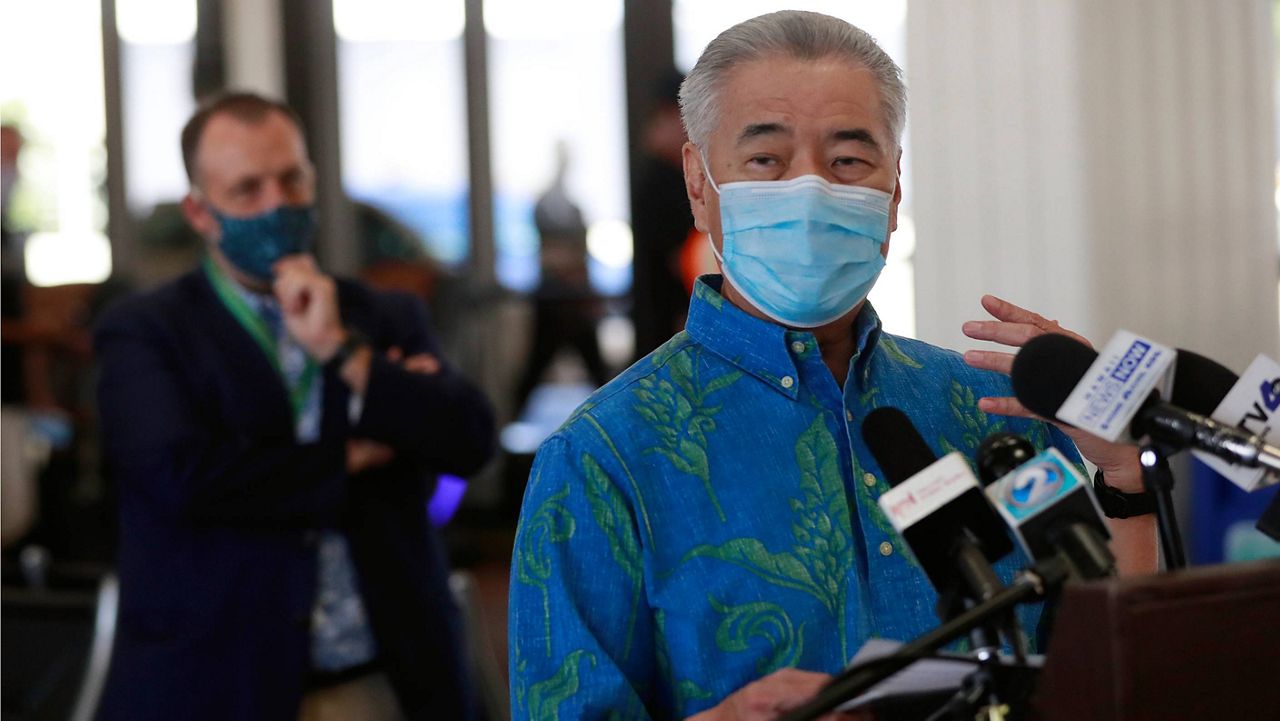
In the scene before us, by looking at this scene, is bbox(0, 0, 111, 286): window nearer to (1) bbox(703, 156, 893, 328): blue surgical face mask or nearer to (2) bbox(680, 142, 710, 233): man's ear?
(2) bbox(680, 142, 710, 233): man's ear

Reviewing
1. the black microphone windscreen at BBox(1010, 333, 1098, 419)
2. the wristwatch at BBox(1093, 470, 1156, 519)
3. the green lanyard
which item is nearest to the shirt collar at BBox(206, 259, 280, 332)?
the green lanyard

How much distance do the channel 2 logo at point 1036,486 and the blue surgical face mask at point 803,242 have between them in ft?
1.71

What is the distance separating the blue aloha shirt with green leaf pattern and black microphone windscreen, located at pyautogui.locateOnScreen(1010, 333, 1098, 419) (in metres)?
0.26

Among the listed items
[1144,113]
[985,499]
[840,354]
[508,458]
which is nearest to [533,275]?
[508,458]

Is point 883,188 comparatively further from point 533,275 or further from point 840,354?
point 533,275

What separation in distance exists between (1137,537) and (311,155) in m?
5.61

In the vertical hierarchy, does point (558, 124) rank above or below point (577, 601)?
above

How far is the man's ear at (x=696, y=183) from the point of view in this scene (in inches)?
60.4

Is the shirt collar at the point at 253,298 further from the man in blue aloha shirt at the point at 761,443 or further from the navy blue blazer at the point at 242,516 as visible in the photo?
the man in blue aloha shirt at the point at 761,443

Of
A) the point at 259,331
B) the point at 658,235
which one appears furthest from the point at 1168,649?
the point at 658,235

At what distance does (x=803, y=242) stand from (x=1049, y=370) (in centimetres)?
39

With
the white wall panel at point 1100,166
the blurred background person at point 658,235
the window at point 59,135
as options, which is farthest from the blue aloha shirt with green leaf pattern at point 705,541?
the window at point 59,135

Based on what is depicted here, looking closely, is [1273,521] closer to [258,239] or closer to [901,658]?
[901,658]

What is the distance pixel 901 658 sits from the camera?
0.91m
